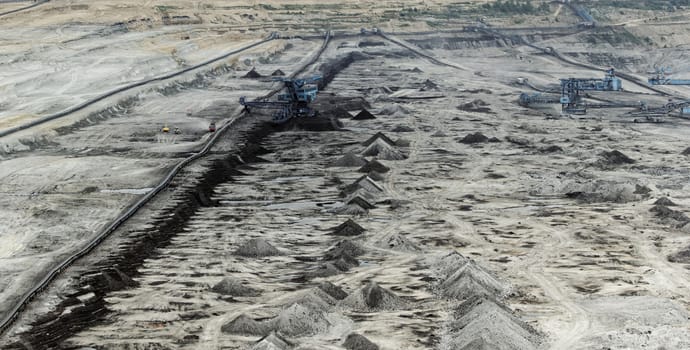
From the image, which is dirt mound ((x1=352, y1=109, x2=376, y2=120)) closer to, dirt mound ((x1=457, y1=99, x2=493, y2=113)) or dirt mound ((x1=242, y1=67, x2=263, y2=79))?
dirt mound ((x1=457, y1=99, x2=493, y2=113))

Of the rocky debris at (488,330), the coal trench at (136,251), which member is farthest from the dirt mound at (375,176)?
the rocky debris at (488,330)

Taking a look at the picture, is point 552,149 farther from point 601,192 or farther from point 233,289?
point 233,289

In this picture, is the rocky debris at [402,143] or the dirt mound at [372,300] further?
the rocky debris at [402,143]

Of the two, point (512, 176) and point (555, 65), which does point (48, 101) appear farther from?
point (555, 65)

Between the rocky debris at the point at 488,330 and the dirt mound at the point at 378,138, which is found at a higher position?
the rocky debris at the point at 488,330

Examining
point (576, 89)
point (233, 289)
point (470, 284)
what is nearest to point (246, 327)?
point (233, 289)

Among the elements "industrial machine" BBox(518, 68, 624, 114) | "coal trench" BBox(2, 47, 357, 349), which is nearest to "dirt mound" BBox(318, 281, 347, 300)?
"coal trench" BBox(2, 47, 357, 349)

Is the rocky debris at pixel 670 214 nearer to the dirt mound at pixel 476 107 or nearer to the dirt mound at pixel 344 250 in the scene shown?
the dirt mound at pixel 344 250
